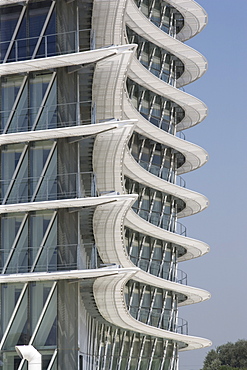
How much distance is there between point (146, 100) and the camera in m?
61.4

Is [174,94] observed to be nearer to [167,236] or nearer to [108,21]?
[167,236]

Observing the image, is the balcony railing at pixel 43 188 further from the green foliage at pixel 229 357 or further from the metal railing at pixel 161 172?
the green foliage at pixel 229 357

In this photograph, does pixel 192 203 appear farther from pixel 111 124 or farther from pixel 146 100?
pixel 111 124

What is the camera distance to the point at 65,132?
42.9 m

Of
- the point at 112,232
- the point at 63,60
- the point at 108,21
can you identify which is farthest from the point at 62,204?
the point at 108,21

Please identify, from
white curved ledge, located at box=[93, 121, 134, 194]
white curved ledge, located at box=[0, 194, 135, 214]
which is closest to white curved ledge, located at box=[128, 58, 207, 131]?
white curved ledge, located at box=[93, 121, 134, 194]

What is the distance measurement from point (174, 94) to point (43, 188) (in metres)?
21.5

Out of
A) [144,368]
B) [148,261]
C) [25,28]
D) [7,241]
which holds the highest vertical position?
[25,28]

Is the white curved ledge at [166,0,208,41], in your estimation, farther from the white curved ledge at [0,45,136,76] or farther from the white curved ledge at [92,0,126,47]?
the white curved ledge at [0,45,136,76]

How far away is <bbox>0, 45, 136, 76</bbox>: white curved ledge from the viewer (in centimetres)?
4291

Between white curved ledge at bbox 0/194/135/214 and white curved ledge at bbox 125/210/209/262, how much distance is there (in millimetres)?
9570

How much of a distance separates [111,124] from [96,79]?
334 cm

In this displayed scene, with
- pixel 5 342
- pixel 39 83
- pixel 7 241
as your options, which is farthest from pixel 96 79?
pixel 5 342

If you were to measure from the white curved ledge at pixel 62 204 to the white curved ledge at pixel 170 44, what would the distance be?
17534mm
